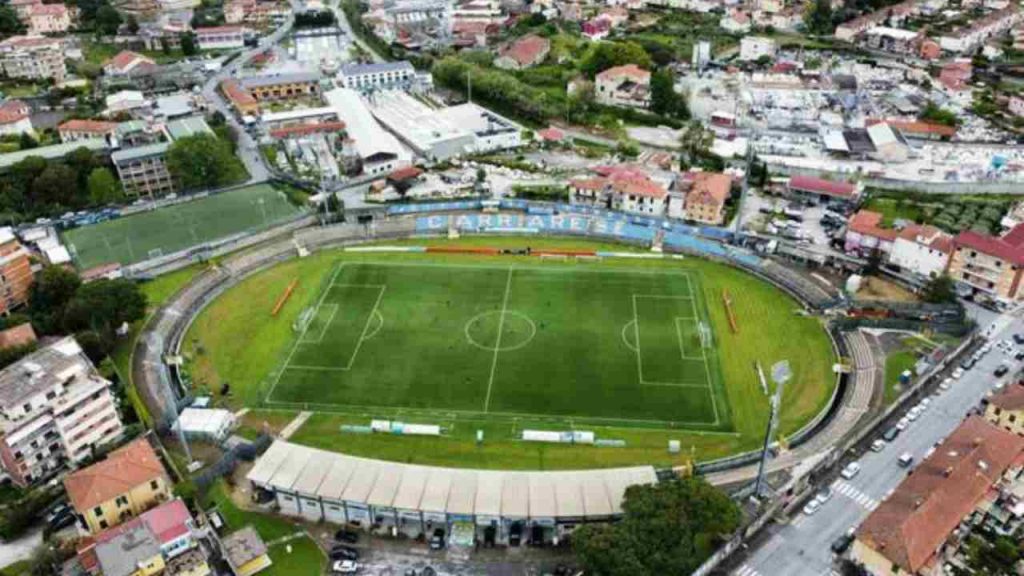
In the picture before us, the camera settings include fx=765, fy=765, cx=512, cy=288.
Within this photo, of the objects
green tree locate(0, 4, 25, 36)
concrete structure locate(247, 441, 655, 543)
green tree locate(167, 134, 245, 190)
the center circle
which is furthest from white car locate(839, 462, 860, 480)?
green tree locate(0, 4, 25, 36)

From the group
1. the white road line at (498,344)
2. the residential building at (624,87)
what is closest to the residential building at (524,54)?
the residential building at (624,87)

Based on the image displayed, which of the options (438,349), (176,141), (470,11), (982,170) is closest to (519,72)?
(470,11)

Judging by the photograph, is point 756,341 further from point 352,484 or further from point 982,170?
point 982,170

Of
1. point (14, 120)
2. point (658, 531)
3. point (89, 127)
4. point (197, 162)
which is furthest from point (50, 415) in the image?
point (14, 120)

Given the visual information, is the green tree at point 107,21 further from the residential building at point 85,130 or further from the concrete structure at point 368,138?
the concrete structure at point 368,138

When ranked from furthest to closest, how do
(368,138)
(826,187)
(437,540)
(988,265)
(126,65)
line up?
(126,65) → (368,138) → (826,187) → (988,265) → (437,540)

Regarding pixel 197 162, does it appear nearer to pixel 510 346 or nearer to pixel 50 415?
pixel 50 415
